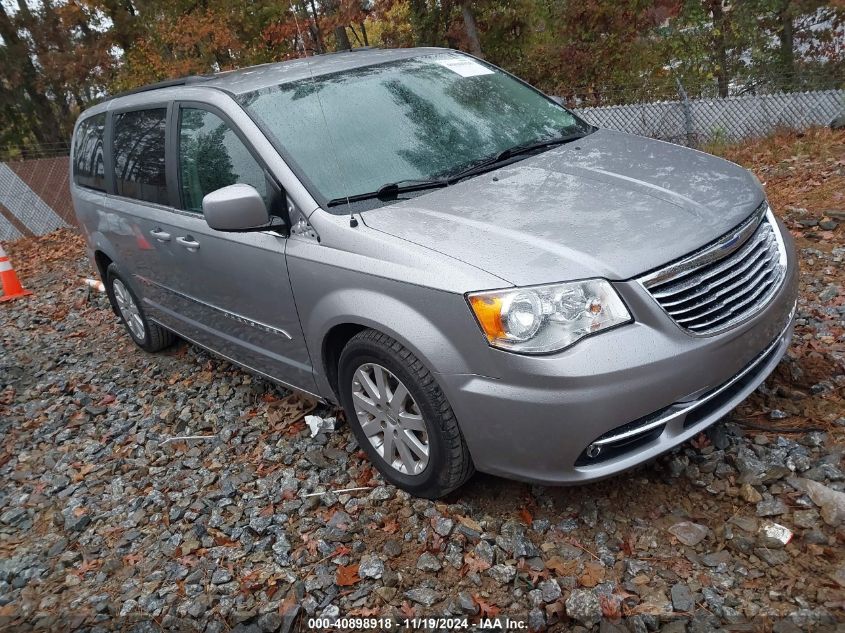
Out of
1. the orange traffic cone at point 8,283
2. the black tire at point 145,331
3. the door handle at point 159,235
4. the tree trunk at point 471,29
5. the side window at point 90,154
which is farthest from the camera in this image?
the tree trunk at point 471,29

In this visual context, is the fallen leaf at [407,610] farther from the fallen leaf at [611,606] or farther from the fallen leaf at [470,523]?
the fallen leaf at [611,606]

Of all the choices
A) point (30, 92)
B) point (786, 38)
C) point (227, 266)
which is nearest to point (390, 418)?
point (227, 266)

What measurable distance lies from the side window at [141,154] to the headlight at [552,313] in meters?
2.57

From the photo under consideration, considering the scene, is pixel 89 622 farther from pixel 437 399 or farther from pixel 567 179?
pixel 567 179

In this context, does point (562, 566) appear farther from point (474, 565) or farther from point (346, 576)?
point (346, 576)

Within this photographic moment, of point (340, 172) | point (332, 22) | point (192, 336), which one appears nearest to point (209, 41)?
point (332, 22)

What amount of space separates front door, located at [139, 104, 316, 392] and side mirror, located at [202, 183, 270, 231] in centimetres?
16

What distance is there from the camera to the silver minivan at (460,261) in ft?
7.97

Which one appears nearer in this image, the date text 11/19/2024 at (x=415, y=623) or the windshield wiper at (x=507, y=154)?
the date text 11/19/2024 at (x=415, y=623)

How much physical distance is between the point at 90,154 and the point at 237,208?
293 centimetres

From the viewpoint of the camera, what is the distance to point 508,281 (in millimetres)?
2428

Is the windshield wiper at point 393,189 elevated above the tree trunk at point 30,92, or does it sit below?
below

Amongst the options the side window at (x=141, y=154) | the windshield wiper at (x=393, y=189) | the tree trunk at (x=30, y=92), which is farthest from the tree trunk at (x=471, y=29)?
the tree trunk at (x=30, y=92)

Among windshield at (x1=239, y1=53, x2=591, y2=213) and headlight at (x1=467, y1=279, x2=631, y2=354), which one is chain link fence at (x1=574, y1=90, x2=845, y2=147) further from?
headlight at (x1=467, y1=279, x2=631, y2=354)
